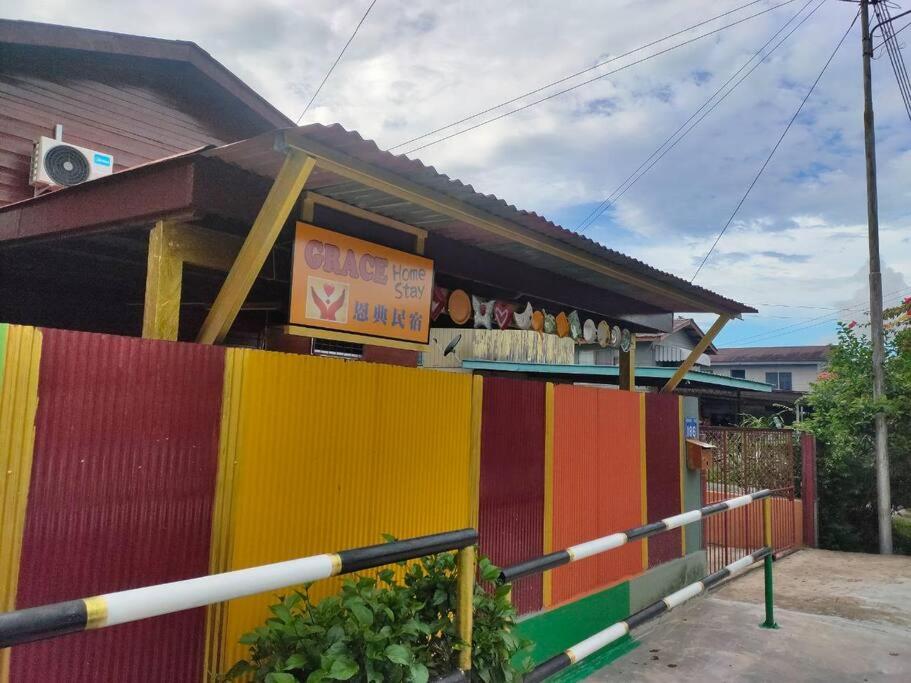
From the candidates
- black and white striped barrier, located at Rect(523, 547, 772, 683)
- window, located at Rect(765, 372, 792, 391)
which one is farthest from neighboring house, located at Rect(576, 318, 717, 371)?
black and white striped barrier, located at Rect(523, 547, 772, 683)

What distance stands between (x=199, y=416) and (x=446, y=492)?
1863 mm

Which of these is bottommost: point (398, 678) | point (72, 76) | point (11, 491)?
point (398, 678)

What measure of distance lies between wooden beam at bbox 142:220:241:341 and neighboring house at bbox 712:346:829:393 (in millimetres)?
40235

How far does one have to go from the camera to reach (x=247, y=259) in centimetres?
340

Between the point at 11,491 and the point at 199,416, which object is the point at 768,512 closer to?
the point at 199,416

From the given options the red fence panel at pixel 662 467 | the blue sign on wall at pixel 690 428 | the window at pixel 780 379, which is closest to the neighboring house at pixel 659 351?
the blue sign on wall at pixel 690 428

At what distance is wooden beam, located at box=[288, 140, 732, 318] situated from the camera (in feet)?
10.7

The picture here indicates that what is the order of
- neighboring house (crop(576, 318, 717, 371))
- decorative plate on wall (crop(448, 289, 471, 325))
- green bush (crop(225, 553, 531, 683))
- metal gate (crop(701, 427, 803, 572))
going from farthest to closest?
neighboring house (crop(576, 318, 717, 371)) < metal gate (crop(701, 427, 803, 572)) < decorative plate on wall (crop(448, 289, 471, 325)) < green bush (crop(225, 553, 531, 683))

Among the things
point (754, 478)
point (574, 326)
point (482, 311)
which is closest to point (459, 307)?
point (482, 311)

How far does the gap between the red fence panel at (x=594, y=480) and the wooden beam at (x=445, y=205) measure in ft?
3.55

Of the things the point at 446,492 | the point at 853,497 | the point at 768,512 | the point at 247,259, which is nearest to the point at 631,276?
the point at 768,512

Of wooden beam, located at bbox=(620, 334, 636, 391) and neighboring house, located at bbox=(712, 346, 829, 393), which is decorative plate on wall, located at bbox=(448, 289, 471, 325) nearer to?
wooden beam, located at bbox=(620, 334, 636, 391)

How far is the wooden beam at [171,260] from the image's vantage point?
11.7ft

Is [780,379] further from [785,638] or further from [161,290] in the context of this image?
[161,290]
